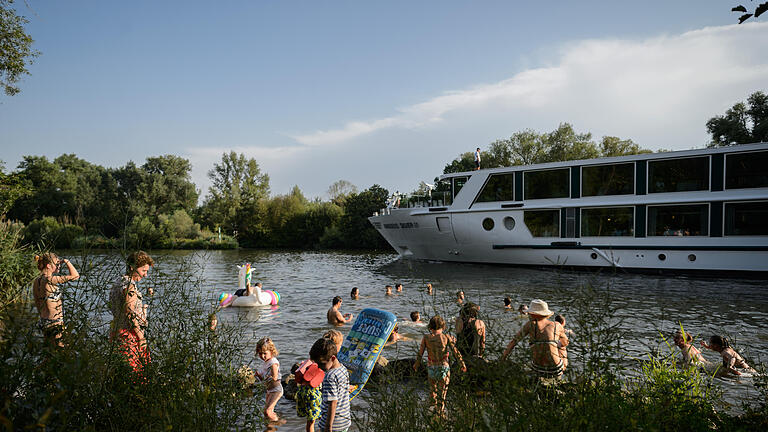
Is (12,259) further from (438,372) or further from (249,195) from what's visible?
(249,195)

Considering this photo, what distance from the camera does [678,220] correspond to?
1959 cm

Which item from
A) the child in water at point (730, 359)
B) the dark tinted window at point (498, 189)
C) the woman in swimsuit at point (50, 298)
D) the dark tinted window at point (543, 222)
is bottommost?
the child in water at point (730, 359)

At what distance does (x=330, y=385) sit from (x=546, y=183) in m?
20.2

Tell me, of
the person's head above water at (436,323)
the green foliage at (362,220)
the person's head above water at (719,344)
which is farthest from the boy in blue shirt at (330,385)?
the green foliage at (362,220)

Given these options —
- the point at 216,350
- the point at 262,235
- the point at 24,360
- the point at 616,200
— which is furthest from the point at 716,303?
the point at 262,235

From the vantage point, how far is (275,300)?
15.9 metres

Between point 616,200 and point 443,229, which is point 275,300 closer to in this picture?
point 443,229

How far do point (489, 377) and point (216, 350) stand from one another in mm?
2525

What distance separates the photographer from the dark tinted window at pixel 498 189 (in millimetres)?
23156

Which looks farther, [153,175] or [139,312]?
[153,175]

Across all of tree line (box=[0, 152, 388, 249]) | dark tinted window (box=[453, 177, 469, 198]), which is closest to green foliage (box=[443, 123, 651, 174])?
tree line (box=[0, 152, 388, 249])

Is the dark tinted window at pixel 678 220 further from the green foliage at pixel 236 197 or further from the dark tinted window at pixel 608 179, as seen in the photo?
the green foliage at pixel 236 197

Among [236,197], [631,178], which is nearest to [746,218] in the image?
[631,178]

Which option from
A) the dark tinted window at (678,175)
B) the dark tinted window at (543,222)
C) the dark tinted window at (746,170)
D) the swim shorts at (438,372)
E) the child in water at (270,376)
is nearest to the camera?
the swim shorts at (438,372)
